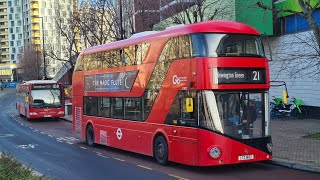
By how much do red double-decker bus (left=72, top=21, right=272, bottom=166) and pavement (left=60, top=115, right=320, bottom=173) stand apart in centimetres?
97

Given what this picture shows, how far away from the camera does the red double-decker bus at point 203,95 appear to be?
38.3 ft

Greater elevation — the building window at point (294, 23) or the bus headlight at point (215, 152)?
the building window at point (294, 23)

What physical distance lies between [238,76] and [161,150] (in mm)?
3394

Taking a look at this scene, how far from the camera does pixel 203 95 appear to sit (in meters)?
11.6

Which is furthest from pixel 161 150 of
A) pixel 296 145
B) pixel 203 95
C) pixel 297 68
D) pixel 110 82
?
pixel 297 68

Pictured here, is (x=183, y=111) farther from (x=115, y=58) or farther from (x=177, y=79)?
(x=115, y=58)

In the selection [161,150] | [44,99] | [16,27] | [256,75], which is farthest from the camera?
[16,27]

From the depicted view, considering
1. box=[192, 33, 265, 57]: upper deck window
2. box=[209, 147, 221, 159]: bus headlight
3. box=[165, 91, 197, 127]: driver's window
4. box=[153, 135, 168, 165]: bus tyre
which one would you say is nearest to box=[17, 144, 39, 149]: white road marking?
box=[153, 135, 168, 165]: bus tyre

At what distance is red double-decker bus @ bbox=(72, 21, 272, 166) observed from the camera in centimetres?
1166

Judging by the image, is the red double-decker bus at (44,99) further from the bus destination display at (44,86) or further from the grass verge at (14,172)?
the grass verge at (14,172)

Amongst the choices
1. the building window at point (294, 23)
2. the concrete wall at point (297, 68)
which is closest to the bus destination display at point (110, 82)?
the concrete wall at point (297, 68)

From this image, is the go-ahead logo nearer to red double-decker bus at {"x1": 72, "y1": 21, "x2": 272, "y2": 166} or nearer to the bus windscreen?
red double-decker bus at {"x1": 72, "y1": 21, "x2": 272, "y2": 166}

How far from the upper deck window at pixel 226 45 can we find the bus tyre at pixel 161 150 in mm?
3033

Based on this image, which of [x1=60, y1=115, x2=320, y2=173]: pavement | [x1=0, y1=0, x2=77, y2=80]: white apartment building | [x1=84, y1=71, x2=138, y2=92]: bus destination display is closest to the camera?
[x1=60, y1=115, x2=320, y2=173]: pavement
